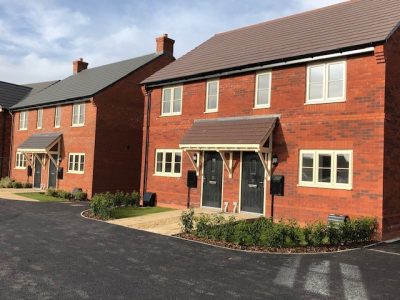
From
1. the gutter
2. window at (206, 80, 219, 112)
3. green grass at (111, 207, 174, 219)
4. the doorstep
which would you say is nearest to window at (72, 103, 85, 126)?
the gutter

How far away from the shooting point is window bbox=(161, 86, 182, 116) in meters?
18.4

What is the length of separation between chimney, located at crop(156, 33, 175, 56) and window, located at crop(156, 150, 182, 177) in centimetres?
1090

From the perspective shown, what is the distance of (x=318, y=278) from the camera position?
7.67 meters

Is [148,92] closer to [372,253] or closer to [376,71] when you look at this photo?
[376,71]

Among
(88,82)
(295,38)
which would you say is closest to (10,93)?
(88,82)

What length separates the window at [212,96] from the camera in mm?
16953

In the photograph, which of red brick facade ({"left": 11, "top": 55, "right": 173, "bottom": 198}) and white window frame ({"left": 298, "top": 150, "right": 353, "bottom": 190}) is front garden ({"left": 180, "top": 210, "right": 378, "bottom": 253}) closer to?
white window frame ({"left": 298, "top": 150, "right": 353, "bottom": 190})

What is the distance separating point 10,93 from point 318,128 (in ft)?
96.9

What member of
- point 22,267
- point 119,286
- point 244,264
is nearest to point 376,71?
point 244,264

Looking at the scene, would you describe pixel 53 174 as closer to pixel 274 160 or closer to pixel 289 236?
pixel 274 160

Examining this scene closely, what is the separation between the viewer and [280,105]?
14.6m

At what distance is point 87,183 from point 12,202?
423cm

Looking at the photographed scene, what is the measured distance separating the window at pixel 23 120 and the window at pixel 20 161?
6.46ft

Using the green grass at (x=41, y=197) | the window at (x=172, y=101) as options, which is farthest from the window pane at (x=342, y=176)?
the green grass at (x=41, y=197)
